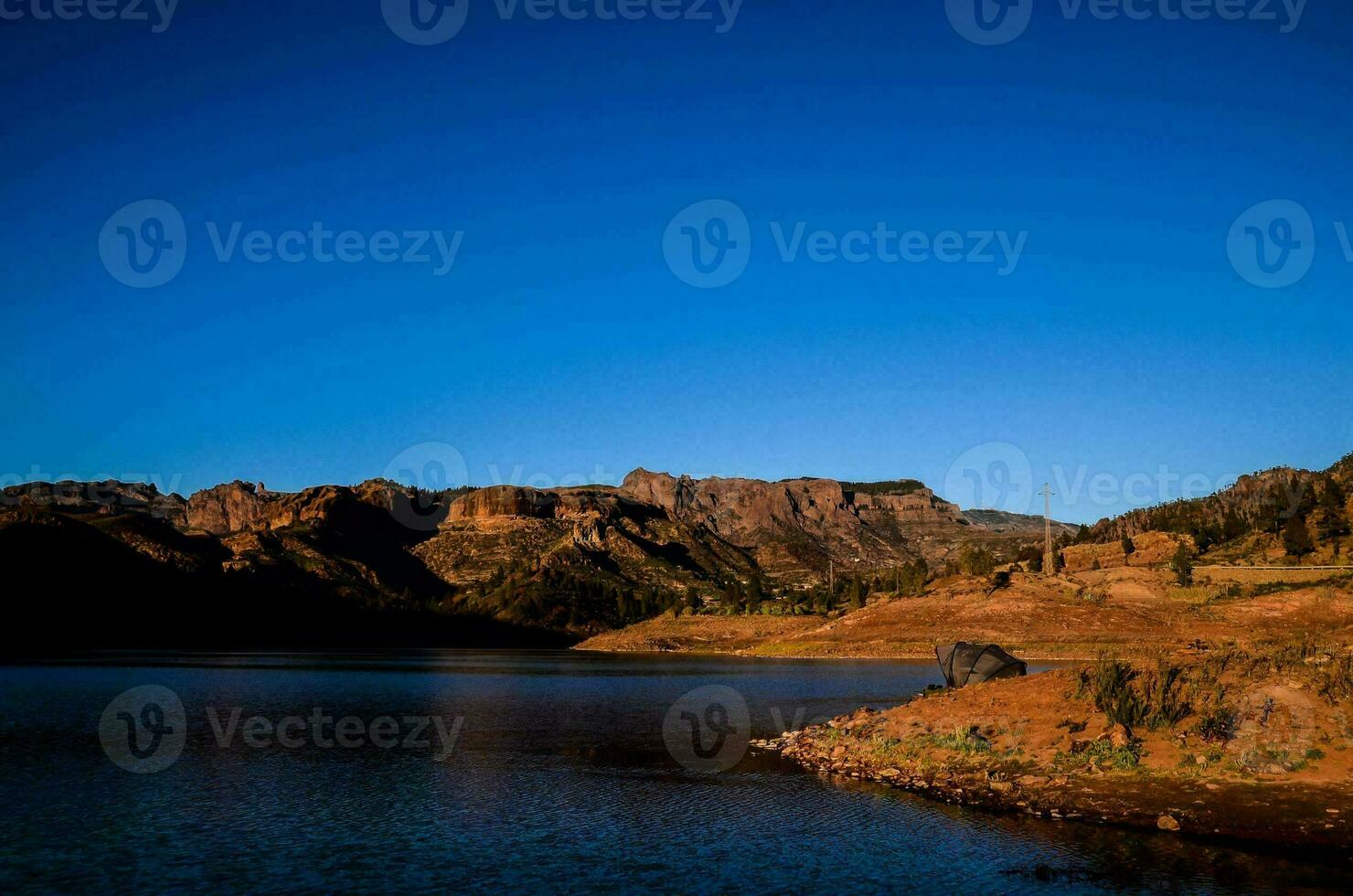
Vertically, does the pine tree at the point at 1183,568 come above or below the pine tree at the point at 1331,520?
below

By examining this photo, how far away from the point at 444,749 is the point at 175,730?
14.9 metres

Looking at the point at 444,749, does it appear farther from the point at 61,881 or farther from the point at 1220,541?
the point at 1220,541

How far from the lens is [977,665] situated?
51281 mm

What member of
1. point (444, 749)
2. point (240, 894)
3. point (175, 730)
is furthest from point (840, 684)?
point (240, 894)

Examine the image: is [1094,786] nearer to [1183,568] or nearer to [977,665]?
[977,665]

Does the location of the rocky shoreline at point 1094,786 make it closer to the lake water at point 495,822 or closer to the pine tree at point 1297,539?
the lake water at point 495,822

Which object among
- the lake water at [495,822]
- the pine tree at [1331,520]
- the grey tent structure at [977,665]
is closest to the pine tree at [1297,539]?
the pine tree at [1331,520]

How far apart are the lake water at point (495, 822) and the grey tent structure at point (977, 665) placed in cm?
835

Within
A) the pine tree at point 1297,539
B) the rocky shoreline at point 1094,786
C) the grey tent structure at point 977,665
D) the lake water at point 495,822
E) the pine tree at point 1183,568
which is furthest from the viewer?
the pine tree at point 1183,568

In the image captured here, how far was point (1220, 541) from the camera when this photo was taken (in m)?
129

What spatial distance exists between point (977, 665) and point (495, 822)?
33.0 meters

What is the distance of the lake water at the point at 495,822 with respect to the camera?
20750 millimetres

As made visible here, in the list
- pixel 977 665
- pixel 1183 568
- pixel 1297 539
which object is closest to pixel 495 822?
pixel 977 665

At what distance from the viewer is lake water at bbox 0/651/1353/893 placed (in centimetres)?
2075
